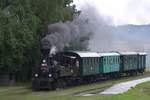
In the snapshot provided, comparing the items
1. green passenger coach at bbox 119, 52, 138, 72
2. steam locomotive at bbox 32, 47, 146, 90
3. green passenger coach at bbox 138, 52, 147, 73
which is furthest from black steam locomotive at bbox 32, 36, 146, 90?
green passenger coach at bbox 138, 52, 147, 73

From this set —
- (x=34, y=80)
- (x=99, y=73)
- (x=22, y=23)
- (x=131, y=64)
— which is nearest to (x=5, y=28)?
(x=22, y=23)

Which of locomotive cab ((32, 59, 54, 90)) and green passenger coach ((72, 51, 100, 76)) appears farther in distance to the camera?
green passenger coach ((72, 51, 100, 76))

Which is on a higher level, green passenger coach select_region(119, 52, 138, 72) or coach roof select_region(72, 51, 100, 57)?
coach roof select_region(72, 51, 100, 57)

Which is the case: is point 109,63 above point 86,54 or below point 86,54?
below

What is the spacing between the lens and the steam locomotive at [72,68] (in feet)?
112

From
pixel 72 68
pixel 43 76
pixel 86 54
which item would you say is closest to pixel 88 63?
pixel 86 54

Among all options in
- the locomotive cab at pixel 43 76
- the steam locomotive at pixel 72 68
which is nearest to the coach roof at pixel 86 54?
the steam locomotive at pixel 72 68

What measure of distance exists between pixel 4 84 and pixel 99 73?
8919 millimetres

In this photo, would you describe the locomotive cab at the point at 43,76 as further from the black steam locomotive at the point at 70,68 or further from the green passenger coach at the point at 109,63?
the green passenger coach at the point at 109,63

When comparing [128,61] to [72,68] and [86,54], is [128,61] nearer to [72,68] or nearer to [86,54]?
[86,54]

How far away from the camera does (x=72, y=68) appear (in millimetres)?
36812

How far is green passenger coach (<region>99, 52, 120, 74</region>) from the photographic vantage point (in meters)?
44.4

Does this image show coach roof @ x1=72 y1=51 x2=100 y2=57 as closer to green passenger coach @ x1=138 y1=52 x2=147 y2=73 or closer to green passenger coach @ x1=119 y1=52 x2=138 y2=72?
green passenger coach @ x1=119 y1=52 x2=138 y2=72

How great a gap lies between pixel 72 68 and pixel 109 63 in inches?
414
